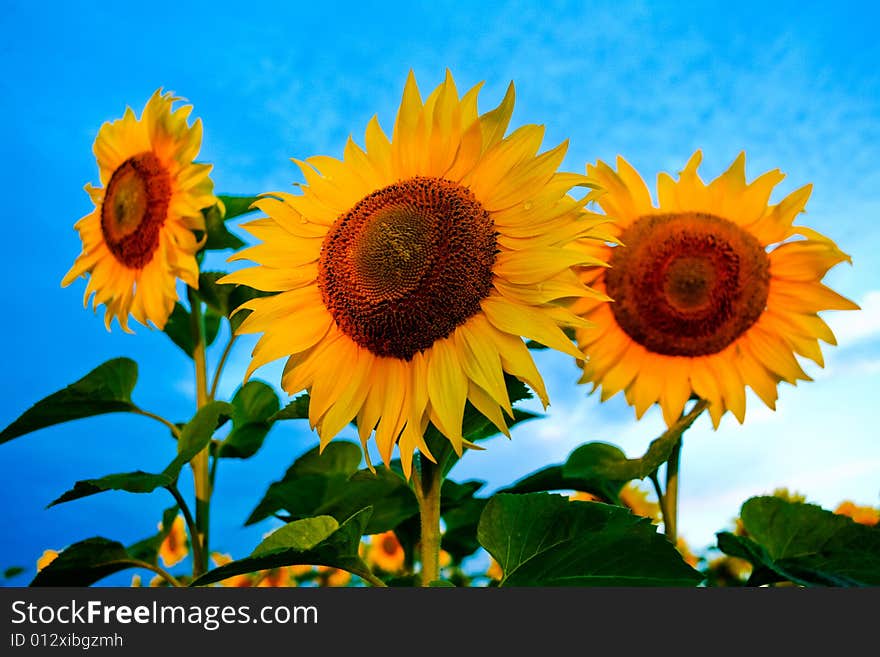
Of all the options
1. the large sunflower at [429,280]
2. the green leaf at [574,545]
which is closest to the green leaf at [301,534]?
the large sunflower at [429,280]

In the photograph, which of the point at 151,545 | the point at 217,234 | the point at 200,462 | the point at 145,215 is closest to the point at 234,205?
the point at 217,234

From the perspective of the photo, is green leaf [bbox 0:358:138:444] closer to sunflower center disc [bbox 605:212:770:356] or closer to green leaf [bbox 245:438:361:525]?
green leaf [bbox 245:438:361:525]

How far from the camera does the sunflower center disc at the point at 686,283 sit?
213 cm

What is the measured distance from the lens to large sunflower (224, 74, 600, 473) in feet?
4.52

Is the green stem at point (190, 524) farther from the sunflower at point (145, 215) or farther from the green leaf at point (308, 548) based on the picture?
the green leaf at point (308, 548)

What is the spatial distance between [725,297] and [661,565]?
106 cm

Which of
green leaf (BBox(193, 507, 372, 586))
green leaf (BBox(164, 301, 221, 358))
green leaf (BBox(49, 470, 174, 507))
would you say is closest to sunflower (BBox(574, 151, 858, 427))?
green leaf (BBox(193, 507, 372, 586))

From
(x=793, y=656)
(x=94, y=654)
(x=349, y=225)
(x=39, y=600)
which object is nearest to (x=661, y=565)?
(x=793, y=656)

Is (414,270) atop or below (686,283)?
below

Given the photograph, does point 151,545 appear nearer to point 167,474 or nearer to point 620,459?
point 167,474

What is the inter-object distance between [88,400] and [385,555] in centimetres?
212

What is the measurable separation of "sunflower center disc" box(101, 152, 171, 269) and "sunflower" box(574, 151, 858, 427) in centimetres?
127

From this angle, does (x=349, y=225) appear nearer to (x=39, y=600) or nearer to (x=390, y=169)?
(x=390, y=169)

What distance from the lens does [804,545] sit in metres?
2.05
